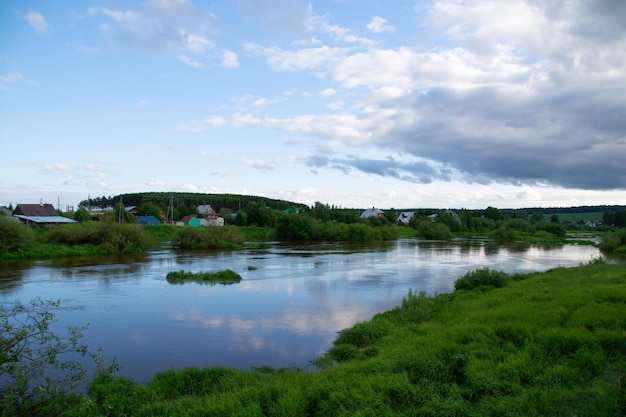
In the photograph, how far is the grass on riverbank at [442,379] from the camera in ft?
20.6

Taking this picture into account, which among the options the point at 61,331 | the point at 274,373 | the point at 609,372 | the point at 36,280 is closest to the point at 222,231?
the point at 36,280

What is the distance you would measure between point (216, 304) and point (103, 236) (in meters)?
26.3

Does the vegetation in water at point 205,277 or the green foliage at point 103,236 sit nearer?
the vegetation in water at point 205,277

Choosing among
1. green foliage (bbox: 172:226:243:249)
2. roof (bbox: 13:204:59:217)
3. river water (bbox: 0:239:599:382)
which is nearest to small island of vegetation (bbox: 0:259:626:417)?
river water (bbox: 0:239:599:382)

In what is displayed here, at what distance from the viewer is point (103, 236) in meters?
38.8

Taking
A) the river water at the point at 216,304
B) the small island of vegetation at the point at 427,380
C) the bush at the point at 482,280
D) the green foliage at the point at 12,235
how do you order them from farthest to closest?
1. the green foliage at the point at 12,235
2. the bush at the point at 482,280
3. the river water at the point at 216,304
4. the small island of vegetation at the point at 427,380

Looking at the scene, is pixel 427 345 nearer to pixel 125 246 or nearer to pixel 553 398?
pixel 553 398

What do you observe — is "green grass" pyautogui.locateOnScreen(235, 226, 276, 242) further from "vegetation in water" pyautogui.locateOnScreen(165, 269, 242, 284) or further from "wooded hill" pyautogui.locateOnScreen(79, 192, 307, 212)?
"wooded hill" pyautogui.locateOnScreen(79, 192, 307, 212)

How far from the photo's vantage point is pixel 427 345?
9.07 meters

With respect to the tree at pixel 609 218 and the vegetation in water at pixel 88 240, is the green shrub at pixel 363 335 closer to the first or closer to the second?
the vegetation in water at pixel 88 240

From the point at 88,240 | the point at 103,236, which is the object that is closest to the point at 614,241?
the point at 103,236

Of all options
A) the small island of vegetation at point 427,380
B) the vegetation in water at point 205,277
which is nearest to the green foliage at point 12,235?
the vegetation in water at point 205,277

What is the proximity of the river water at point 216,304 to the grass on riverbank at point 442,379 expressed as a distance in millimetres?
1622

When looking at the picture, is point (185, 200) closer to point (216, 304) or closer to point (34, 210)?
point (34, 210)
